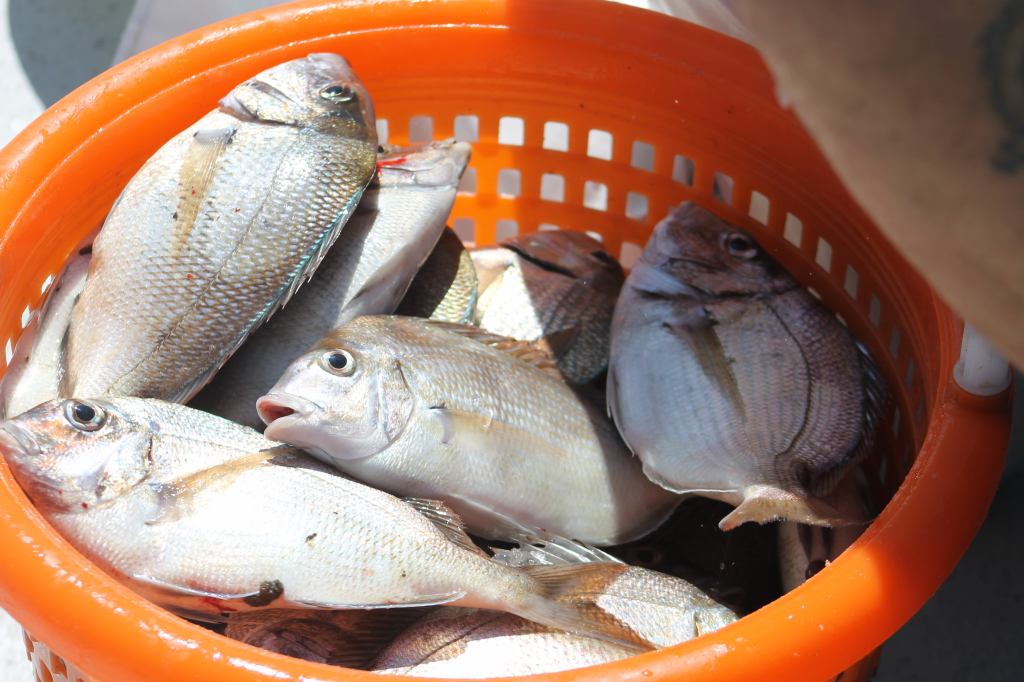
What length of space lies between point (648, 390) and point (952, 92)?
41.9 inches

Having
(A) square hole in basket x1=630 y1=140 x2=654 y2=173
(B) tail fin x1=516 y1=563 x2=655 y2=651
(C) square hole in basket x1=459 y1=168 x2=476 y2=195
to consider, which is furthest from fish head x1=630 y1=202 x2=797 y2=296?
→ (A) square hole in basket x1=630 y1=140 x2=654 y2=173

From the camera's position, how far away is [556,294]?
5.88 ft

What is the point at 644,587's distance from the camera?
4.28 feet

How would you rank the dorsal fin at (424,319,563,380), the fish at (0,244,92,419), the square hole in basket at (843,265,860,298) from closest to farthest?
the fish at (0,244,92,419) < the dorsal fin at (424,319,563,380) < the square hole in basket at (843,265,860,298)

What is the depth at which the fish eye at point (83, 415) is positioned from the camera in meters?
1.21

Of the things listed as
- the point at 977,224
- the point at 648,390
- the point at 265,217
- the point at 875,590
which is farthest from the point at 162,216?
the point at 977,224

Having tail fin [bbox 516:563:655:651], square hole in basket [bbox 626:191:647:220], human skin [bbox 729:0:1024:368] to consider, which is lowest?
tail fin [bbox 516:563:655:651]

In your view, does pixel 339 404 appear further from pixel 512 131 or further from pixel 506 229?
pixel 512 131

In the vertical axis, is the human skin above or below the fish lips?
above

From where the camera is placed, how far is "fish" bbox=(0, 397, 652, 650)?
45.9 inches

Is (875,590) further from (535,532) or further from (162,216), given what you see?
(162,216)

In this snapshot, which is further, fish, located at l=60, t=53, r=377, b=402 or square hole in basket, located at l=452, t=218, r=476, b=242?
square hole in basket, located at l=452, t=218, r=476, b=242

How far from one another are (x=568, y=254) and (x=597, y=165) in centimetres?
20

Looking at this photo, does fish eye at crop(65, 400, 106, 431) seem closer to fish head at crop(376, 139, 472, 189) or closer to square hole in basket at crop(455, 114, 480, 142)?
fish head at crop(376, 139, 472, 189)
